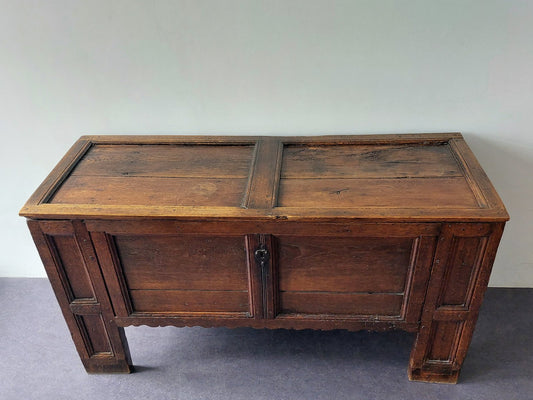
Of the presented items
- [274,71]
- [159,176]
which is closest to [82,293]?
[159,176]

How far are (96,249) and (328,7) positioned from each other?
3.74 ft

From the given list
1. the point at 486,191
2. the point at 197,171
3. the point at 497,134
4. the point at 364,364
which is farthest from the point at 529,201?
the point at 197,171

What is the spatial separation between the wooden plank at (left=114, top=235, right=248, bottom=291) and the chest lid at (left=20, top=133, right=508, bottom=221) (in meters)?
0.13

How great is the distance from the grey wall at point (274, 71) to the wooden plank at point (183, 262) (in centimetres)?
56

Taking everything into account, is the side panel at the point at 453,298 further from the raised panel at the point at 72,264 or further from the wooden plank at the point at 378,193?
the raised panel at the point at 72,264

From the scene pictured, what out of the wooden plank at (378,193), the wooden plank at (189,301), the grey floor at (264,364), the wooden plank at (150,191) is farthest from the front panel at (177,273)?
the grey floor at (264,364)

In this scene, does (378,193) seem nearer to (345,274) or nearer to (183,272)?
(345,274)

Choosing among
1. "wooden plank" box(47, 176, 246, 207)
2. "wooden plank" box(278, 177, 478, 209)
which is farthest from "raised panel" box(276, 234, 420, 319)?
"wooden plank" box(47, 176, 246, 207)

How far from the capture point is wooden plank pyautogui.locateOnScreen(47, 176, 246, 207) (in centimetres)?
146

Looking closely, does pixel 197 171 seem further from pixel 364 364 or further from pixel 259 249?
pixel 364 364

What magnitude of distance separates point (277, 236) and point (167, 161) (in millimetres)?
530

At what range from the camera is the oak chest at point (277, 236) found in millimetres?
1402

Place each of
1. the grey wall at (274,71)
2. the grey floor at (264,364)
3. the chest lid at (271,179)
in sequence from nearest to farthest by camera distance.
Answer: the chest lid at (271,179) < the grey wall at (274,71) < the grey floor at (264,364)

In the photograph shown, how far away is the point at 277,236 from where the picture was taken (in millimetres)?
1441
